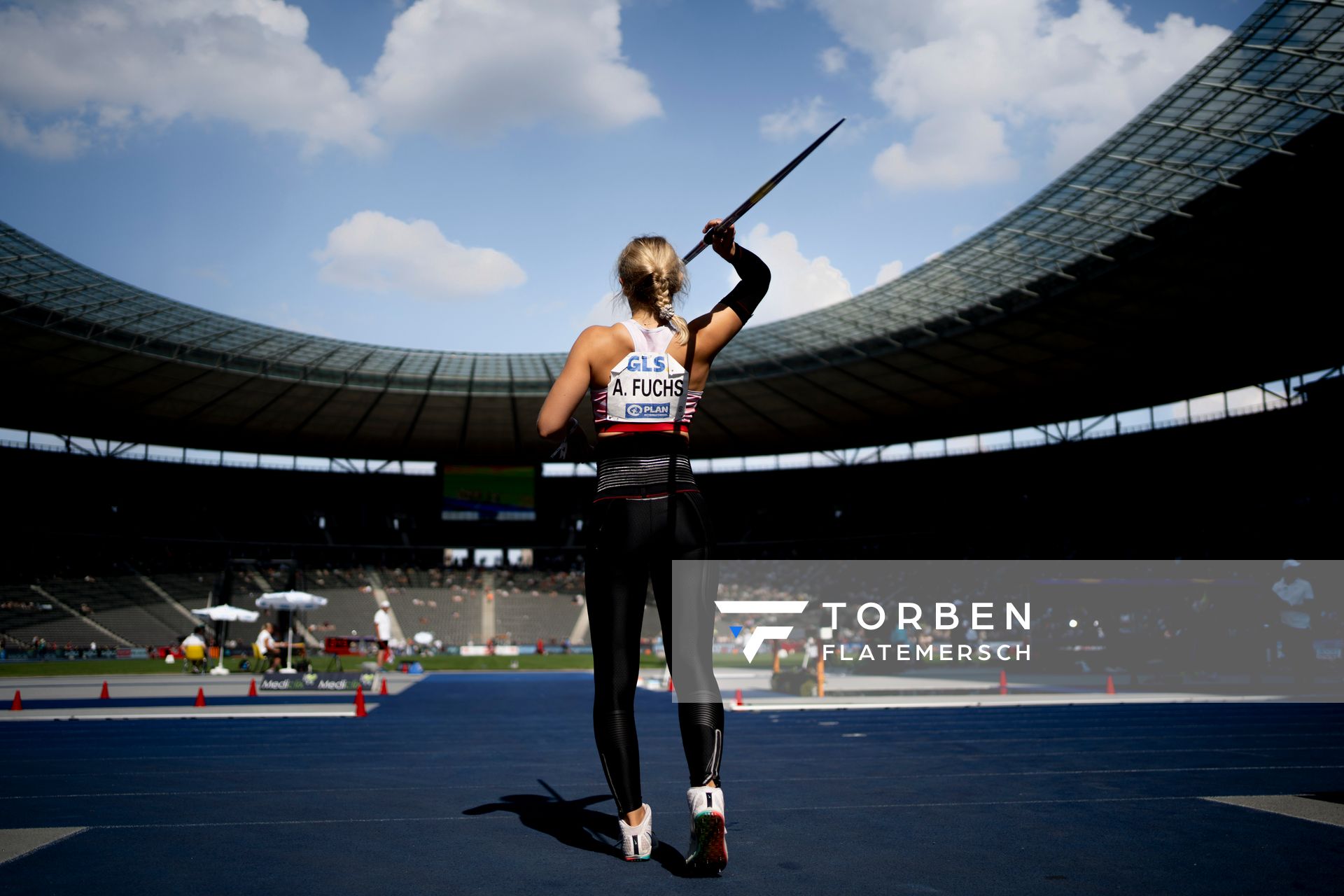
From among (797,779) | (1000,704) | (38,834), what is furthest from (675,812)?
(1000,704)

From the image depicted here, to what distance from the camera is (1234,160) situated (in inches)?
883

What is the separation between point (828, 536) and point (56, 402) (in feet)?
128

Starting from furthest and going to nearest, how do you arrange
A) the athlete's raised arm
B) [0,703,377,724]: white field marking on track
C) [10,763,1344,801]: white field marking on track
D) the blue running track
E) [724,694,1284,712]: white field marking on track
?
[724,694,1284,712]: white field marking on track < [0,703,377,724]: white field marking on track < [10,763,1344,801]: white field marking on track < the athlete's raised arm < the blue running track

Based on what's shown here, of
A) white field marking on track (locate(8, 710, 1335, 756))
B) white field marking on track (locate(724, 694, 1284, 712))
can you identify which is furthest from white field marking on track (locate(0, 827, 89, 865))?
white field marking on track (locate(724, 694, 1284, 712))

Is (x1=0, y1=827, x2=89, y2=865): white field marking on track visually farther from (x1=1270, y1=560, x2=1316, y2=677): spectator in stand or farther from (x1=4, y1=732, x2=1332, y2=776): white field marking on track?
(x1=1270, y1=560, x2=1316, y2=677): spectator in stand

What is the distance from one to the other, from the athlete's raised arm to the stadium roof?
19.2 m

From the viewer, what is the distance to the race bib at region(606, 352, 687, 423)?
3.79 m

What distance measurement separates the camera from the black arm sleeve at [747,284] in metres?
3.99

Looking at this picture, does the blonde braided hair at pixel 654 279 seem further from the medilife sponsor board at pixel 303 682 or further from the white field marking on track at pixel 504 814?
the medilife sponsor board at pixel 303 682

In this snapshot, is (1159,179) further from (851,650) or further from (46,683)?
(46,683)

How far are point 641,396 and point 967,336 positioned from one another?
32399 mm

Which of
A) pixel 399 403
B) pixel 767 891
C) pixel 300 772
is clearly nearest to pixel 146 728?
pixel 300 772

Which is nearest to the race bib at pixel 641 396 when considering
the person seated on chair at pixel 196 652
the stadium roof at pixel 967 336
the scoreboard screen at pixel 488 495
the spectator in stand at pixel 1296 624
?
the stadium roof at pixel 967 336

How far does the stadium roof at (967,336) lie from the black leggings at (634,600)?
2005 centimetres
